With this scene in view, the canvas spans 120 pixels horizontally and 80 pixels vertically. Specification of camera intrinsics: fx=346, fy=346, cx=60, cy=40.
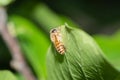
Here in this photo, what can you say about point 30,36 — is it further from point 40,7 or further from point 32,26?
point 40,7

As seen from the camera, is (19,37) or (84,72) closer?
(84,72)

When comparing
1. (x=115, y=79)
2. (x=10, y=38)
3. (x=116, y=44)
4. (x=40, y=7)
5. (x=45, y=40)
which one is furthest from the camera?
(x=40, y=7)

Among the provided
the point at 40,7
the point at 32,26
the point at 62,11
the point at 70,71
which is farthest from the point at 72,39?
the point at 62,11

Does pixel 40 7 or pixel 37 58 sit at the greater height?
pixel 40 7

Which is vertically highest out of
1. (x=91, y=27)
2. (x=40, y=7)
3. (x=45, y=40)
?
(x=91, y=27)

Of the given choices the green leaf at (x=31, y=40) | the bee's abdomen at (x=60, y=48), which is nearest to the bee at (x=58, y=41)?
the bee's abdomen at (x=60, y=48)

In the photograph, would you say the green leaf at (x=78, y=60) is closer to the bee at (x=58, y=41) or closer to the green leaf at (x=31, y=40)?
the bee at (x=58, y=41)

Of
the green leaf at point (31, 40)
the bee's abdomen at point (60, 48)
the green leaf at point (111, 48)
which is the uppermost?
the green leaf at point (31, 40)
